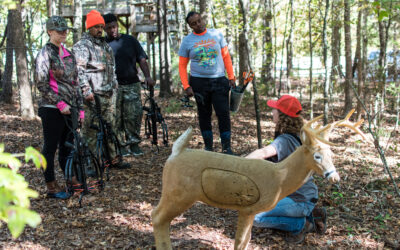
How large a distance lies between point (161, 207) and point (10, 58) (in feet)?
38.9

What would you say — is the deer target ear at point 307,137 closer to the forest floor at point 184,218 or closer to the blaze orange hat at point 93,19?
the forest floor at point 184,218

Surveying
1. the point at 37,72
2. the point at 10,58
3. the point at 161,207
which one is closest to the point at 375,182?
the point at 161,207

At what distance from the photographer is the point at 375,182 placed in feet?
19.0

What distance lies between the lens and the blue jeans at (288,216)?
395 centimetres

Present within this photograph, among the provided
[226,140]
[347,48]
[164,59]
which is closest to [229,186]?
[226,140]

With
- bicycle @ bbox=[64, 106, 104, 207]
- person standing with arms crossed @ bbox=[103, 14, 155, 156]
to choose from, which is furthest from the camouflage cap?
person standing with arms crossed @ bbox=[103, 14, 155, 156]

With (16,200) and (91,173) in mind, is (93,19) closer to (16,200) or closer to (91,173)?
(91,173)

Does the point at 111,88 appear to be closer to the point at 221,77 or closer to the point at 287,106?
the point at 221,77

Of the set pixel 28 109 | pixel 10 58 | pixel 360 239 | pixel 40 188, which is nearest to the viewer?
pixel 360 239

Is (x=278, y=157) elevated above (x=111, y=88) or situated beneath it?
situated beneath

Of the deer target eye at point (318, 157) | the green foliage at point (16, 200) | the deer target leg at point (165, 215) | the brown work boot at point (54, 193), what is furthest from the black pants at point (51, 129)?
the deer target eye at point (318, 157)

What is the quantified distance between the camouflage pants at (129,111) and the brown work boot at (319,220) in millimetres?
3694

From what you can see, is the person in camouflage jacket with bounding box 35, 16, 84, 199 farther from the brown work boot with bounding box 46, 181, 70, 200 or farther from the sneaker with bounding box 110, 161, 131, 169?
the sneaker with bounding box 110, 161, 131, 169

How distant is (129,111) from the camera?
22.1 feet
